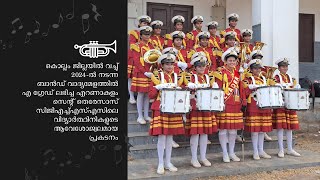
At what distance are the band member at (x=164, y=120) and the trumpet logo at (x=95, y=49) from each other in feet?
9.38

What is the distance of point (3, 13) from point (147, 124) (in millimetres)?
4781

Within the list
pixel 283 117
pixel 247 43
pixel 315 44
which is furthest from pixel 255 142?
pixel 315 44

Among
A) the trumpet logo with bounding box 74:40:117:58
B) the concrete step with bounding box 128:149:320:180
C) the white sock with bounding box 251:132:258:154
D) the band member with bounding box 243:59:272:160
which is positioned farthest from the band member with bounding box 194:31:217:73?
the trumpet logo with bounding box 74:40:117:58

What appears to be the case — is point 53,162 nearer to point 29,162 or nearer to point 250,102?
point 29,162

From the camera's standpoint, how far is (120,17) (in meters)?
3.28

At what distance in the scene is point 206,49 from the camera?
8.14m

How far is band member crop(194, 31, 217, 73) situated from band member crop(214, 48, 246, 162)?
897mm

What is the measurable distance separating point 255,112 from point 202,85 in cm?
136

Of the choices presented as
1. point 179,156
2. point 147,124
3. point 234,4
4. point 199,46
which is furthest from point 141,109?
point 234,4

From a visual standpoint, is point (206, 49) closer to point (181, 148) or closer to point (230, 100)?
point (230, 100)

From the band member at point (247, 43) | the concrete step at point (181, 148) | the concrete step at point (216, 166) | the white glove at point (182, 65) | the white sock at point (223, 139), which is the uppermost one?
the band member at point (247, 43)

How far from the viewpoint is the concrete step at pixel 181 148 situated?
277 inches

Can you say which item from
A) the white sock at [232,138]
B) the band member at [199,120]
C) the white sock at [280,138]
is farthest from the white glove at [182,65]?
the white sock at [280,138]

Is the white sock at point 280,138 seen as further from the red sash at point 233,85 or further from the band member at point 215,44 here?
the band member at point 215,44
